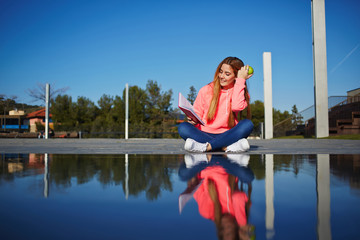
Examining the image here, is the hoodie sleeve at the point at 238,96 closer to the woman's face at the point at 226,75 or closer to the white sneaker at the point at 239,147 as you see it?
the woman's face at the point at 226,75

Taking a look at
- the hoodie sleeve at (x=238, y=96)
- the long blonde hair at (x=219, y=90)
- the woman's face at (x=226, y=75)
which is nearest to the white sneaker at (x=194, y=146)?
the long blonde hair at (x=219, y=90)

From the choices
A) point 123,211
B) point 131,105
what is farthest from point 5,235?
point 131,105

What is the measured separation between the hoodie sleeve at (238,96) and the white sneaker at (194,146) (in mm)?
584

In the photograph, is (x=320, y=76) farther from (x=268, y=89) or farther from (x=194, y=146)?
(x=194, y=146)

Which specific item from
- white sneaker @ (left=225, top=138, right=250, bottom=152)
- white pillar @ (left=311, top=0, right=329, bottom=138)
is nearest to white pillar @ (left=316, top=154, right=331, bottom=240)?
white sneaker @ (left=225, top=138, right=250, bottom=152)

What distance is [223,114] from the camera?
328 cm

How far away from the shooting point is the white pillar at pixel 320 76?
10.2 meters

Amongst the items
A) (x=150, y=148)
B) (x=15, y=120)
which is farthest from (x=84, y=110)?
(x=150, y=148)

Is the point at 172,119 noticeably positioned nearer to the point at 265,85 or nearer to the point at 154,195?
the point at 265,85

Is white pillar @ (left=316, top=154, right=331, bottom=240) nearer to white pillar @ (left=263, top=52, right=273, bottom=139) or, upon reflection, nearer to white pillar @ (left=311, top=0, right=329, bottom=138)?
white pillar @ (left=311, top=0, right=329, bottom=138)

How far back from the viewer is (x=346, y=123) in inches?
463

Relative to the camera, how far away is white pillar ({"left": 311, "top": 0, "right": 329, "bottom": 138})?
10188 millimetres

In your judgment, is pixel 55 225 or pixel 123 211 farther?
pixel 123 211

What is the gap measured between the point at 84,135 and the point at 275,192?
20977 millimetres
